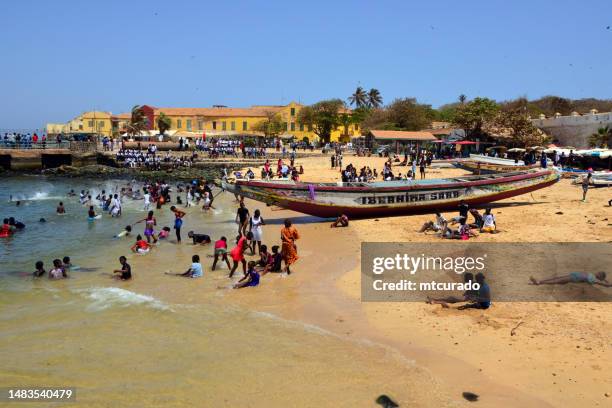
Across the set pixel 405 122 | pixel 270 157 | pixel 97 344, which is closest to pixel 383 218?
pixel 97 344

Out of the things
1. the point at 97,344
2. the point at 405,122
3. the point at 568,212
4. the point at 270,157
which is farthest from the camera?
the point at 405,122

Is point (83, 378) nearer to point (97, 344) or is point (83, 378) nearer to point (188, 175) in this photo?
point (97, 344)

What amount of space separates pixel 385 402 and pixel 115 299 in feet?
23.0

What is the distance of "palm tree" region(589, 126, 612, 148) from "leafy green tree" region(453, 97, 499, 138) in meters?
11.5

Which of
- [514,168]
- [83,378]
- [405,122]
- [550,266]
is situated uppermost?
[405,122]

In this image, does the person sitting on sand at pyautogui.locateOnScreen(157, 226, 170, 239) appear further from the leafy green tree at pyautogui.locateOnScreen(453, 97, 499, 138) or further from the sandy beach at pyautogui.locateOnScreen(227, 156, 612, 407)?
the leafy green tree at pyautogui.locateOnScreen(453, 97, 499, 138)

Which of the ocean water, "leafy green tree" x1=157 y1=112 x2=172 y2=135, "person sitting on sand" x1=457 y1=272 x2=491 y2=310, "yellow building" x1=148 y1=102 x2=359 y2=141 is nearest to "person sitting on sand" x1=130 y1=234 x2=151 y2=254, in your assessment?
the ocean water

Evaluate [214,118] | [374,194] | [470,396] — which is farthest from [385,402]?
[214,118]

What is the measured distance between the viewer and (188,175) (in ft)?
142

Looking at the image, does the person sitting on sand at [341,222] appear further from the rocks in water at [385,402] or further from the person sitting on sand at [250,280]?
the rocks in water at [385,402]

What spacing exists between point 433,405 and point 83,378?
5100 mm

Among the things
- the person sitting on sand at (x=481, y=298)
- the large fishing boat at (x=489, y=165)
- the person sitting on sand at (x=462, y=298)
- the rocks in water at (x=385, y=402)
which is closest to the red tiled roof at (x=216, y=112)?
the large fishing boat at (x=489, y=165)

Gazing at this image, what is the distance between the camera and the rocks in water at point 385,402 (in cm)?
676

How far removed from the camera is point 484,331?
340 inches
